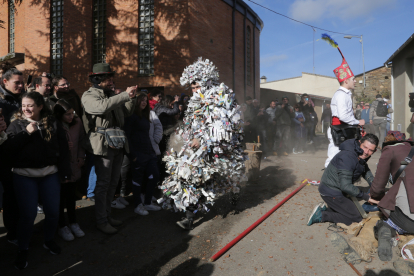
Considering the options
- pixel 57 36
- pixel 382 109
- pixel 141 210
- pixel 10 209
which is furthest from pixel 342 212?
pixel 57 36

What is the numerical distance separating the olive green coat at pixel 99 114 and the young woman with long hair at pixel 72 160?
0.19m

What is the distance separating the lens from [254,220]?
4.86 m

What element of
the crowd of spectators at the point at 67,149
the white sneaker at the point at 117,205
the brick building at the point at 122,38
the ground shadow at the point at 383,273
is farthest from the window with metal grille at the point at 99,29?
the ground shadow at the point at 383,273

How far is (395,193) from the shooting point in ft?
12.6

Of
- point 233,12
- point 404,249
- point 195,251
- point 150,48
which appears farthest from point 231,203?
→ point 233,12

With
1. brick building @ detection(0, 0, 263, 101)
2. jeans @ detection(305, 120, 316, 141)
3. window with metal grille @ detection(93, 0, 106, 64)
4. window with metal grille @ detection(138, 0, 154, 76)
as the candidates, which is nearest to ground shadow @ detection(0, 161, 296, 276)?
jeans @ detection(305, 120, 316, 141)

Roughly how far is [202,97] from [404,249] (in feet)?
10.1

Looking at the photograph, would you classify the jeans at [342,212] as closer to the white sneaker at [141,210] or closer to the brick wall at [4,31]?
A: the white sneaker at [141,210]

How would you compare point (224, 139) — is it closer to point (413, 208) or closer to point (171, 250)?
point (171, 250)

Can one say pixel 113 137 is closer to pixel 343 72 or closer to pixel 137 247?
pixel 137 247

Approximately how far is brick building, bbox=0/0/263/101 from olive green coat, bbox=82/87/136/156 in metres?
10.7

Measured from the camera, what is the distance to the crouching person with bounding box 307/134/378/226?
4508mm

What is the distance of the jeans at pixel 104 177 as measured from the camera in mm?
4270

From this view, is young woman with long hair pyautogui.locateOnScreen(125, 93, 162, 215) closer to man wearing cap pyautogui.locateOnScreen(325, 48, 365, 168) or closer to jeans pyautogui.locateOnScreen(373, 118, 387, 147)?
man wearing cap pyautogui.locateOnScreen(325, 48, 365, 168)
